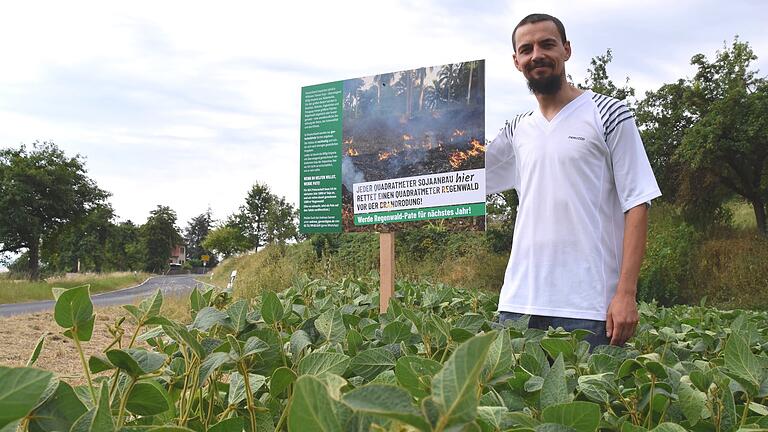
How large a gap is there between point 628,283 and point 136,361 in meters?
1.96

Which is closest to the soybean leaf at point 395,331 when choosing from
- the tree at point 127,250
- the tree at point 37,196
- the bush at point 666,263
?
the bush at point 666,263

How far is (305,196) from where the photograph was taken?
553 cm

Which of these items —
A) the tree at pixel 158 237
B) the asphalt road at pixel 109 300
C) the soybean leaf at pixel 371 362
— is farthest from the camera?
the tree at pixel 158 237

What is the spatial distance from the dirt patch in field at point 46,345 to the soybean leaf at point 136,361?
3.94 metres

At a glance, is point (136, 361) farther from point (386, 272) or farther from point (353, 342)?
point (386, 272)

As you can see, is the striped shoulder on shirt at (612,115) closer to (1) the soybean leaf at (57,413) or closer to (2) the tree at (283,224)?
(1) the soybean leaf at (57,413)

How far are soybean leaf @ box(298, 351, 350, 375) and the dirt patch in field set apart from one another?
3.96 m

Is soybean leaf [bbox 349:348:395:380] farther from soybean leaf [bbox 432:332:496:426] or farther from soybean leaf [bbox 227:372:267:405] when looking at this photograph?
soybean leaf [bbox 432:332:496:426]

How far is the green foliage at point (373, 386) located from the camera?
36 centimetres

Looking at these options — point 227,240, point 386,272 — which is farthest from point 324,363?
point 227,240

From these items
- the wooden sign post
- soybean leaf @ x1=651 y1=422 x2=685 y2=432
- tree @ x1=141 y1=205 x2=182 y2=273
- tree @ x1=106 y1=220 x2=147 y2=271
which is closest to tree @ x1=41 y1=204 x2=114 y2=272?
tree @ x1=106 y1=220 x2=147 y2=271

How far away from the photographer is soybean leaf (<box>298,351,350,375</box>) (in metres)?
0.69

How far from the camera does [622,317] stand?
7.37 feet

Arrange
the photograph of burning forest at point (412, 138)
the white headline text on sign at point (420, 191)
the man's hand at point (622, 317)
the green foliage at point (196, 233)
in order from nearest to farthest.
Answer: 1. the man's hand at point (622, 317)
2. the white headline text on sign at point (420, 191)
3. the photograph of burning forest at point (412, 138)
4. the green foliage at point (196, 233)
